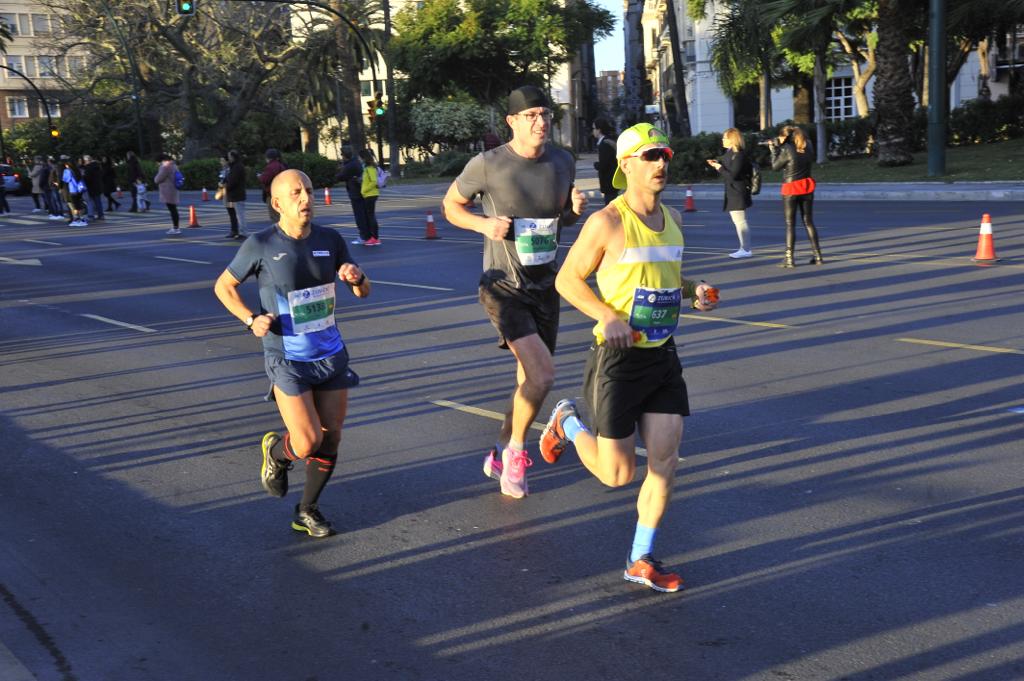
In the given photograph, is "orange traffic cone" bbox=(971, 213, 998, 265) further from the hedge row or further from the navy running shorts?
the hedge row

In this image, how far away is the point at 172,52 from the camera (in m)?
56.4

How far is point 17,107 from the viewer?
9919cm

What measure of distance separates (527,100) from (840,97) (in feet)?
169

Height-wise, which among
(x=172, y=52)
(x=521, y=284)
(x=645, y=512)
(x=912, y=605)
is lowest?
(x=912, y=605)

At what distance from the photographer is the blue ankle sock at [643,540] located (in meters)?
4.79

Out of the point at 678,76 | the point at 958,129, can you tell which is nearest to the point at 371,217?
the point at 678,76

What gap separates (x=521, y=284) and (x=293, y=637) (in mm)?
2307

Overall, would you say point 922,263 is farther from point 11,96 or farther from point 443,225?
point 11,96

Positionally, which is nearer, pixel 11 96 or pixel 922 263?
pixel 922 263

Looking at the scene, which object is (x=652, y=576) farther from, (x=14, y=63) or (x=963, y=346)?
(x=14, y=63)

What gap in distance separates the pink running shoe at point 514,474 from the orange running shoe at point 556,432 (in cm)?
29

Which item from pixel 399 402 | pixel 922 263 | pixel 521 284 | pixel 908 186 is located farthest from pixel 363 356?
pixel 908 186

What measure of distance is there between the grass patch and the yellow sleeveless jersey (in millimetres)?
25389

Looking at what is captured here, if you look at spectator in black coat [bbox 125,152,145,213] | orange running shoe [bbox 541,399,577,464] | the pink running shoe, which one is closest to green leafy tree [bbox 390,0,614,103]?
spectator in black coat [bbox 125,152,145,213]
